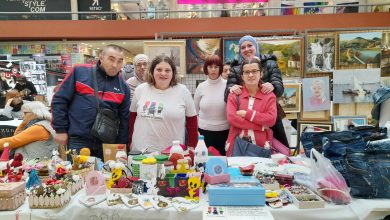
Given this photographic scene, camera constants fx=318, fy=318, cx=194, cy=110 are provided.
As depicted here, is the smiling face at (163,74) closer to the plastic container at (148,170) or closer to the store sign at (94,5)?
the plastic container at (148,170)

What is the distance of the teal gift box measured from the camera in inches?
62.9

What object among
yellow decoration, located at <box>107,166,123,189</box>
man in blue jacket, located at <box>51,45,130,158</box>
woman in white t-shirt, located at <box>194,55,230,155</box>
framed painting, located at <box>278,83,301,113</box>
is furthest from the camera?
framed painting, located at <box>278,83,301,113</box>

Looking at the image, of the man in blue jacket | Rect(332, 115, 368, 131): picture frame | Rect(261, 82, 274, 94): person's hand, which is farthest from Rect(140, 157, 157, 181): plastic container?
Rect(332, 115, 368, 131): picture frame

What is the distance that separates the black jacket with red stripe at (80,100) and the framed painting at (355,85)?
273 cm

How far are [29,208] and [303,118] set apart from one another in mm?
3307

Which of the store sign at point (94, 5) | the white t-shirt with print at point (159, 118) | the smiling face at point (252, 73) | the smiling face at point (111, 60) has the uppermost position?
the store sign at point (94, 5)

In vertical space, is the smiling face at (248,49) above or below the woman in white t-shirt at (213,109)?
above

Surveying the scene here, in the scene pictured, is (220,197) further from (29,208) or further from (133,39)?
(133,39)

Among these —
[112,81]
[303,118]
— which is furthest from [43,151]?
[303,118]

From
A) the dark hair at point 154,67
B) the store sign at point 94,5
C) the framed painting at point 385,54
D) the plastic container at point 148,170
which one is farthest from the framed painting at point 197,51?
the store sign at point 94,5

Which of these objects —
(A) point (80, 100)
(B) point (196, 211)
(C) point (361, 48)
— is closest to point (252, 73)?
(B) point (196, 211)

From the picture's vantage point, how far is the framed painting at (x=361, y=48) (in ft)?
12.5

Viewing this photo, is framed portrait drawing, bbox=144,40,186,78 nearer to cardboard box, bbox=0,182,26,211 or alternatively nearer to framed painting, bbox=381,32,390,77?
framed painting, bbox=381,32,390,77

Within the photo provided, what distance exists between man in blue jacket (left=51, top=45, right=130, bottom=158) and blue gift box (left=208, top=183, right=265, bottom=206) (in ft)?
4.44
